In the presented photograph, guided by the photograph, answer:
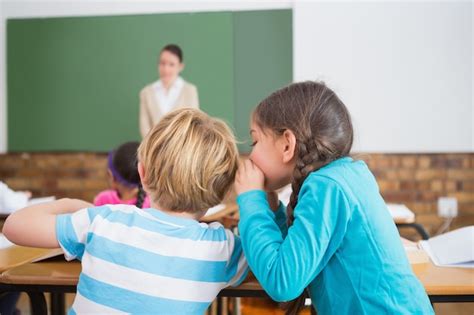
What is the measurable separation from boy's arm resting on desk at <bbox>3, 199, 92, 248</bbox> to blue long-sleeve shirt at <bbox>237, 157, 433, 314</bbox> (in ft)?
1.26

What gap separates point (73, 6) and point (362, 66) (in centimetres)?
252

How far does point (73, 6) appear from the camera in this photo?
15.3ft

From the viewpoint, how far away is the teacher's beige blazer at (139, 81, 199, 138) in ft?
14.8

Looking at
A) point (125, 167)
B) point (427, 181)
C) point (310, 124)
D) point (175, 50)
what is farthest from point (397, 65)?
point (310, 124)

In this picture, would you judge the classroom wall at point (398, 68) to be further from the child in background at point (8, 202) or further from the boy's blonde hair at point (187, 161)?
the boy's blonde hair at point (187, 161)

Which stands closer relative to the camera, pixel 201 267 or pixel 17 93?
pixel 201 267

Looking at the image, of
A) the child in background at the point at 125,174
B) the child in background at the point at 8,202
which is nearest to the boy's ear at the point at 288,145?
the child in background at the point at 125,174

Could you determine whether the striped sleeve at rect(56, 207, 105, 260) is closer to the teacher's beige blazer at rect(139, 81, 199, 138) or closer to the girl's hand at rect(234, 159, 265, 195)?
the girl's hand at rect(234, 159, 265, 195)

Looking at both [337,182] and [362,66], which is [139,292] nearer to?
[337,182]

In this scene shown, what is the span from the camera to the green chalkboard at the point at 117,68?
14.6 feet

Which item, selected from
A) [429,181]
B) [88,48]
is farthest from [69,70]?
[429,181]

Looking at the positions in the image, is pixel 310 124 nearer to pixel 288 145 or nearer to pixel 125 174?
pixel 288 145

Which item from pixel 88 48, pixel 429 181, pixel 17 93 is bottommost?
pixel 429 181

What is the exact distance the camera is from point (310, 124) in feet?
3.48
